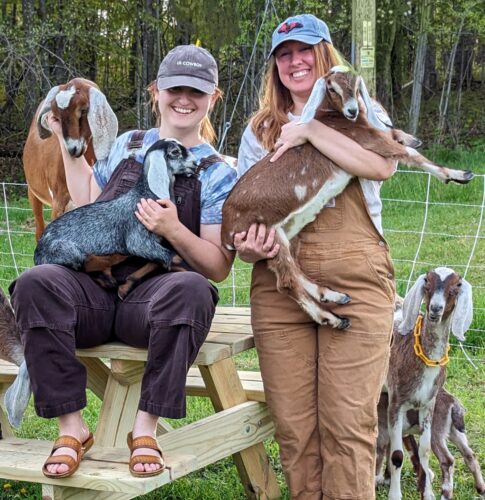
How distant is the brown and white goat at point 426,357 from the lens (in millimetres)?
3455

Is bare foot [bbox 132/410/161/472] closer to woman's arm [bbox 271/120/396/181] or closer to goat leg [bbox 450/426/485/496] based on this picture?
woman's arm [bbox 271/120/396/181]

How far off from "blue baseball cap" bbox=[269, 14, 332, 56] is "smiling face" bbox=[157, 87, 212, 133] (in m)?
0.33

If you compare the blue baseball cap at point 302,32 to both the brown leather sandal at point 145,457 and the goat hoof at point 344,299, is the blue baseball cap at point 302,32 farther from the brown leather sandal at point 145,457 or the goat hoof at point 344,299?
the brown leather sandal at point 145,457

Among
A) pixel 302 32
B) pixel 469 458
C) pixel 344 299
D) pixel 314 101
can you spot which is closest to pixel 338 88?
pixel 314 101

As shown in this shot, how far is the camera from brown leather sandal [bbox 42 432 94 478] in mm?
2515

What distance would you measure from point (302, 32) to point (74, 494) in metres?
1.70

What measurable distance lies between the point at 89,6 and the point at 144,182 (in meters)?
11.8

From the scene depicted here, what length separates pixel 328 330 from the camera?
288cm

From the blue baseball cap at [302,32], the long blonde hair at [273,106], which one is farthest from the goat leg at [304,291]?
the blue baseball cap at [302,32]

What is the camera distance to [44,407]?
101 inches

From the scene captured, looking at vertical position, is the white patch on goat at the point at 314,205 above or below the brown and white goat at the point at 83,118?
below

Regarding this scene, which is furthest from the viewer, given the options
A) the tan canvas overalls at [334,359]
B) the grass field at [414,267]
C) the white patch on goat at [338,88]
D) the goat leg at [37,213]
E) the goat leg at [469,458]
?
the goat leg at [37,213]

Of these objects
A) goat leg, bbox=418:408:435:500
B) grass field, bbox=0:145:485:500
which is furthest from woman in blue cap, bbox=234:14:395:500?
grass field, bbox=0:145:485:500

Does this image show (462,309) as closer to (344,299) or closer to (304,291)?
(344,299)
